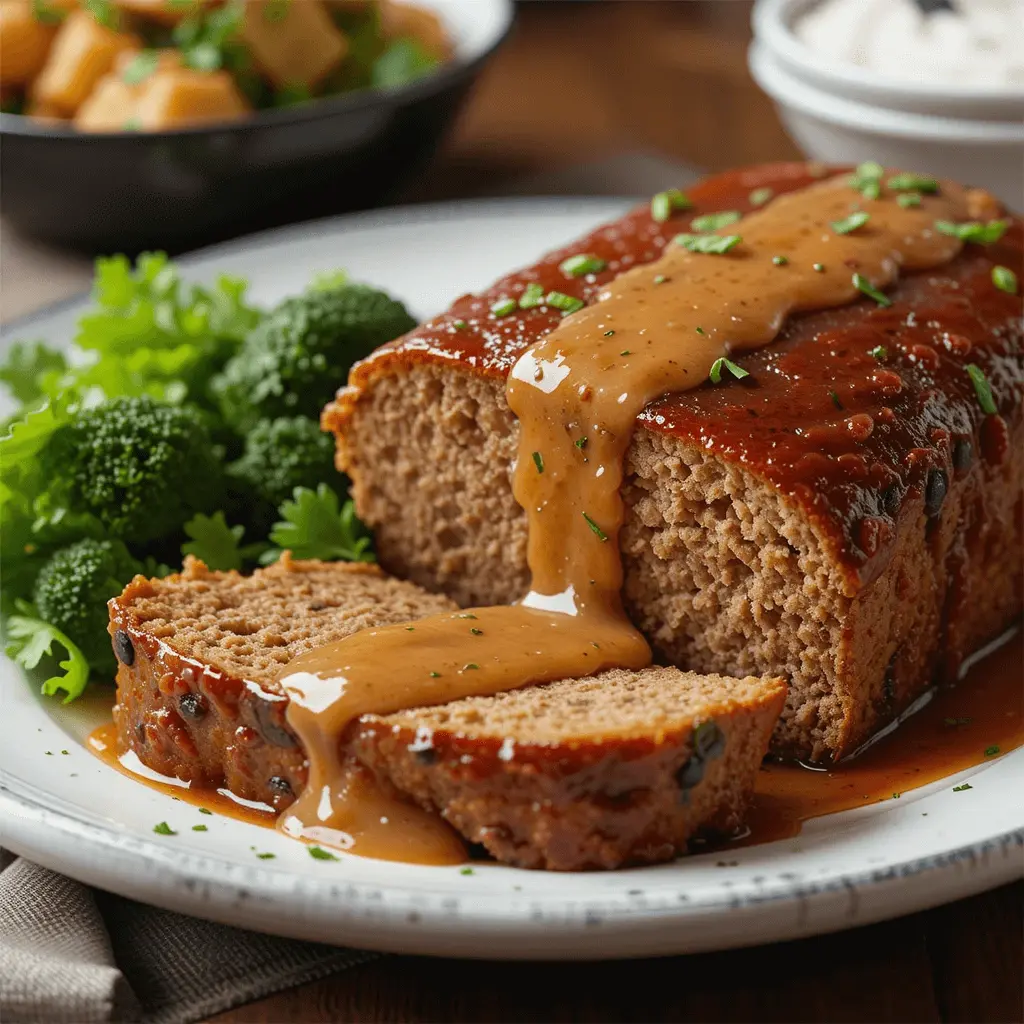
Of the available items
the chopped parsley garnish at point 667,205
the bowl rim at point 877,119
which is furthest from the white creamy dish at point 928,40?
the chopped parsley garnish at point 667,205

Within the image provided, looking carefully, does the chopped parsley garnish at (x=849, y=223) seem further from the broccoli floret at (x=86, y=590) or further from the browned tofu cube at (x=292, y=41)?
the browned tofu cube at (x=292, y=41)

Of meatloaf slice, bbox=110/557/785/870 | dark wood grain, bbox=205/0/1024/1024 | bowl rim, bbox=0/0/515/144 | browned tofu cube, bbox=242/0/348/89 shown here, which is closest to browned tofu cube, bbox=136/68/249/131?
bowl rim, bbox=0/0/515/144

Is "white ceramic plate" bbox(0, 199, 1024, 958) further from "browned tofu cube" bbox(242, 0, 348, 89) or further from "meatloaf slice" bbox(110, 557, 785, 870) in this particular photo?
"browned tofu cube" bbox(242, 0, 348, 89)

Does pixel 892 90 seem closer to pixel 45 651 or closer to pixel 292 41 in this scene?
pixel 292 41

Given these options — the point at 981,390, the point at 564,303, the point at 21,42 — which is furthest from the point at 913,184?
the point at 21,42

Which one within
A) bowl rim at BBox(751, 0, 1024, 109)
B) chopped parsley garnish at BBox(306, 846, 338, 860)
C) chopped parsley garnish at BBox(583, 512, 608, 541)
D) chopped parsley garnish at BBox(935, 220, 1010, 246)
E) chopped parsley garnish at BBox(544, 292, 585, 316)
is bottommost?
chopped parsley garnish at BBox(306, 846, 338, 860)

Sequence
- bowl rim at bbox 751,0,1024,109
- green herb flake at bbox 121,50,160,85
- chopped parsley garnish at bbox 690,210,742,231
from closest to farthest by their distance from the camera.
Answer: chopped parsley garnish at bbox 690,210,742,231 → bowl rim at bbox 751,0,1024,109 → green herb flake at bbox 121,50,160,85
